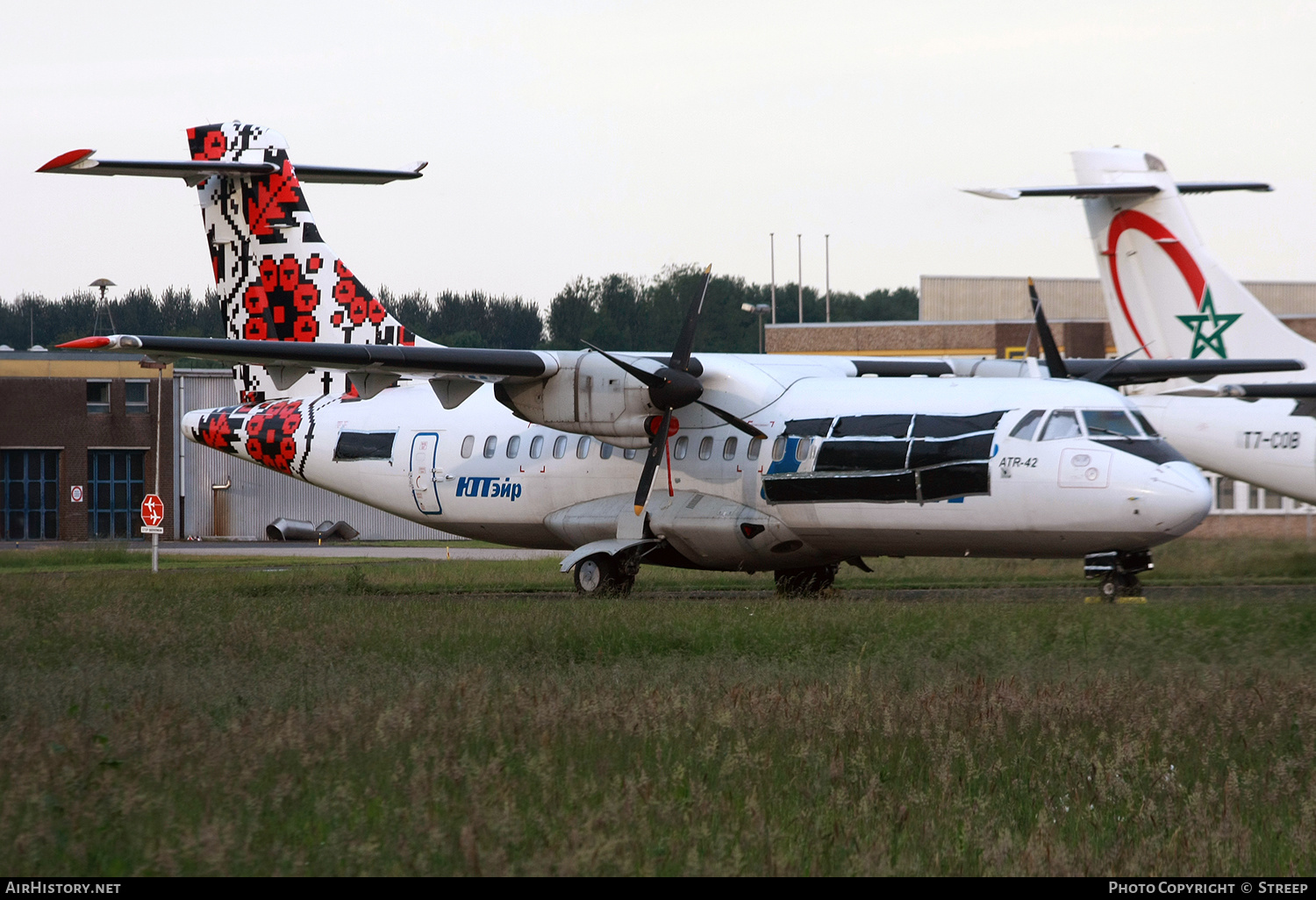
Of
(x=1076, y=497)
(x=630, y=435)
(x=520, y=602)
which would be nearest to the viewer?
(x=1076, y=497)

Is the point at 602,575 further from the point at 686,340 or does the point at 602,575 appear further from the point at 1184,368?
the point at 1184,368

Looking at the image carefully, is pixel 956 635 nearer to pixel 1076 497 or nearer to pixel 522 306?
pixel 1076 497

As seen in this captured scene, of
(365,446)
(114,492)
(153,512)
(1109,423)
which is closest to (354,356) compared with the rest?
(365,446)

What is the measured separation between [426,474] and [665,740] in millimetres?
13644

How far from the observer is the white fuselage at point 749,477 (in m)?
16.6

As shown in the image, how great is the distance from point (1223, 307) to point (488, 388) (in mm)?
12628

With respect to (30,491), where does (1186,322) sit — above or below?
above

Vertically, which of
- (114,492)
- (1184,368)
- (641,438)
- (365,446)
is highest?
(1184,368)

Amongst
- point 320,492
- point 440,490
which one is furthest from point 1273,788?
point 320,492

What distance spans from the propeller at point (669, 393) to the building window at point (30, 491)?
39454mm

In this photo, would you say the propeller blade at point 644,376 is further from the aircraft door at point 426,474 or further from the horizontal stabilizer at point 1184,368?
the horizontal stabilizer at point 1184,368

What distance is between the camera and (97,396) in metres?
52.9

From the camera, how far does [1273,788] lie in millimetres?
7629

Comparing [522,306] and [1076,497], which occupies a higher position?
[522,306]
